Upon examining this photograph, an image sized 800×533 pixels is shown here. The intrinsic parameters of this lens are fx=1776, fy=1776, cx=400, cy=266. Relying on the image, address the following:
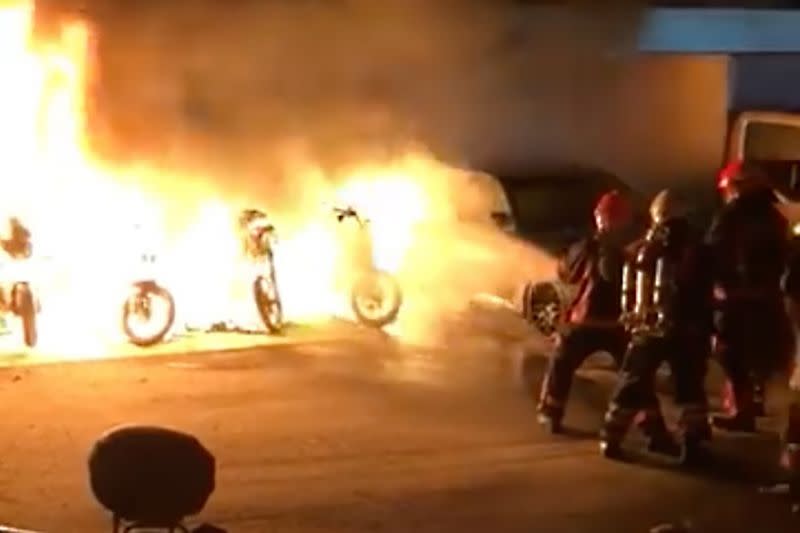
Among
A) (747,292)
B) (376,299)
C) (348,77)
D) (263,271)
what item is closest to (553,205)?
(376,299)

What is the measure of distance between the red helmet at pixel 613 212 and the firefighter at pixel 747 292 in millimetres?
718

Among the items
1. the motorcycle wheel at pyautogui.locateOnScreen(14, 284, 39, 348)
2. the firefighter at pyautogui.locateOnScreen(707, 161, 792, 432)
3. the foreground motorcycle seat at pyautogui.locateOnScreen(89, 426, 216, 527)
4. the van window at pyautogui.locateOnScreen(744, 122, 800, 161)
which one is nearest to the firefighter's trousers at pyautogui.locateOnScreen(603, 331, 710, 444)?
the firefighter at pyautogui.locateOnScreen(707, 161, 792, 432)

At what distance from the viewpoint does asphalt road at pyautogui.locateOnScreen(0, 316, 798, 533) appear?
938 centimetres

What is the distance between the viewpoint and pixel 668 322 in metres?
10.4

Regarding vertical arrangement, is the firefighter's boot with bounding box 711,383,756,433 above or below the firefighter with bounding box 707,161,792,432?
below

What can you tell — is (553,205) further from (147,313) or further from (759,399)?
(759,399)

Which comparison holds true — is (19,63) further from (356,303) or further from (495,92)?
(495,92)

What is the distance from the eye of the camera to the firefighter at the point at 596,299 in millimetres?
10781

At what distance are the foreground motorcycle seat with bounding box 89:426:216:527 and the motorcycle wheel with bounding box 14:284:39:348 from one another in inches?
283

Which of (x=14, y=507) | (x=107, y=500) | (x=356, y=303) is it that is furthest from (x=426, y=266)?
(x=107, y=500)

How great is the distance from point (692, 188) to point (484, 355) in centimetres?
587

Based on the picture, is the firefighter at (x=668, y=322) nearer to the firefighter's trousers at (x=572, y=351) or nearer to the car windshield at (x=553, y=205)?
the firefighter's trousers at (x=572, y=351)

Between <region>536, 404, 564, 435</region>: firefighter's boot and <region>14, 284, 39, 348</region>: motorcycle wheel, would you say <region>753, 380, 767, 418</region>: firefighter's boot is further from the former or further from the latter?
<region>14, 284, 39, 348</region>: motorcycle wheel

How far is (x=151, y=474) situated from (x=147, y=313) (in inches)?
295
